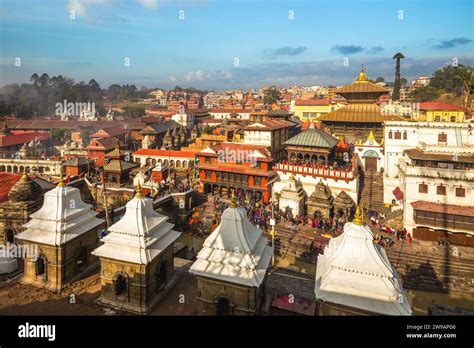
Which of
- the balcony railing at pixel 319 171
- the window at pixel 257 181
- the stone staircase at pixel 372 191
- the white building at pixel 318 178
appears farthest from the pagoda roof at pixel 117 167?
the stone staircase at pixel 372 191

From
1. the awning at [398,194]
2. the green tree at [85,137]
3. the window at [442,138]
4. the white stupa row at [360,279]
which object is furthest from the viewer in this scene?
the green tree at [85,137]

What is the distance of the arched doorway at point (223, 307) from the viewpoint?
1038cm

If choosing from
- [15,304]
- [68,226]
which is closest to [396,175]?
[68,226]

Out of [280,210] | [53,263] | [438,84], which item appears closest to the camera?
[53,263]

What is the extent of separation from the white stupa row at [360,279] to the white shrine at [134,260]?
5.95 metres

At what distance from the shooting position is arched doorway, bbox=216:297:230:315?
10.4 meters

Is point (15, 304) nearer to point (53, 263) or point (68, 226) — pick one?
point (53, 263)

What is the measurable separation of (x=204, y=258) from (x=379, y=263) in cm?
526

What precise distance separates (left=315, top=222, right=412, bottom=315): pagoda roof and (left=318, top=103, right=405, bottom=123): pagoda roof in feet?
101

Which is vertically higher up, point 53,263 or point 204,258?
point 204,258

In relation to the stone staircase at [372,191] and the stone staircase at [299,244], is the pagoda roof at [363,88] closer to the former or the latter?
the stone staircase at [372,191]

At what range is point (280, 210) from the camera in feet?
90.1

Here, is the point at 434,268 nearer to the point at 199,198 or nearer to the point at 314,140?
the point at 314,140

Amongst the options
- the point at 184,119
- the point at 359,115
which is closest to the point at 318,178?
the point at 359,115
